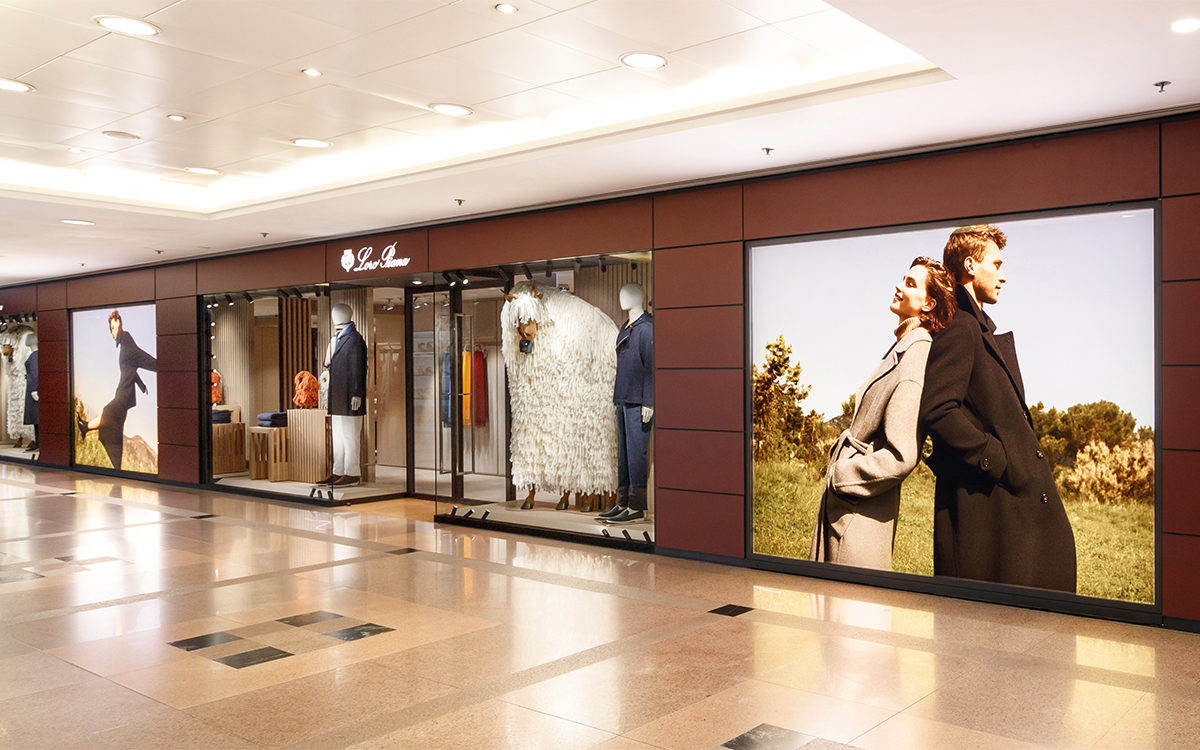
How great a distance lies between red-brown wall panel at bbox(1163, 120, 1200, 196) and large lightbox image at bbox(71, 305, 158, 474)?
40.2 feet

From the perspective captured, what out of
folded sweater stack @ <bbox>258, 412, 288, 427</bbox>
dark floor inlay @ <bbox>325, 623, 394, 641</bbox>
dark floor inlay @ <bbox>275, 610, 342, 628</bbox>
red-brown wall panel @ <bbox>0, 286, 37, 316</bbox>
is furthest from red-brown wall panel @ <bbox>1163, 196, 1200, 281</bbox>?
red-brown wall panel @ <bbox>0, 286, 37, 316</bbox>

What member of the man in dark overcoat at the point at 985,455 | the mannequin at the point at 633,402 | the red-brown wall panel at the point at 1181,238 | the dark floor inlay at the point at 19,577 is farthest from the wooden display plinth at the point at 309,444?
the red-brown wall panel at the point at 1181,238

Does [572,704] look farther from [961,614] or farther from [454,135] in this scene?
[454,135]

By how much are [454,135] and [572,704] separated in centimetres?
457

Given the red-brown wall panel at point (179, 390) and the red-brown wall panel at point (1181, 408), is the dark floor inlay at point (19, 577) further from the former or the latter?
the red-brown wall panel at point (1181, 408)

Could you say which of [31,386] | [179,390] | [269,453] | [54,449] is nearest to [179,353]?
[179,390]

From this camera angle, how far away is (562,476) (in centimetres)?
849

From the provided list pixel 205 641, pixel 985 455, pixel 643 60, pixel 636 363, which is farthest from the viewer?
pixel 636 363

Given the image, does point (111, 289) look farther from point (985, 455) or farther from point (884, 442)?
point (985, 455)

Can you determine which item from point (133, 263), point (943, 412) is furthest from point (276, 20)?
point (133, 263)

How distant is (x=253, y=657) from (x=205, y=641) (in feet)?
1.58

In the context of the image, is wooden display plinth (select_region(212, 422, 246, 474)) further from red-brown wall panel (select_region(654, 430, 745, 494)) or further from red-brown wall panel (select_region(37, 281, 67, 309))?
red-brown wall panel (select_region(654, 430, 745, 494))

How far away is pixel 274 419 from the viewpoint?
38.4 feet

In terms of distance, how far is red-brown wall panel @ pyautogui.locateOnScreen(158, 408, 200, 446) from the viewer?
12477mm
